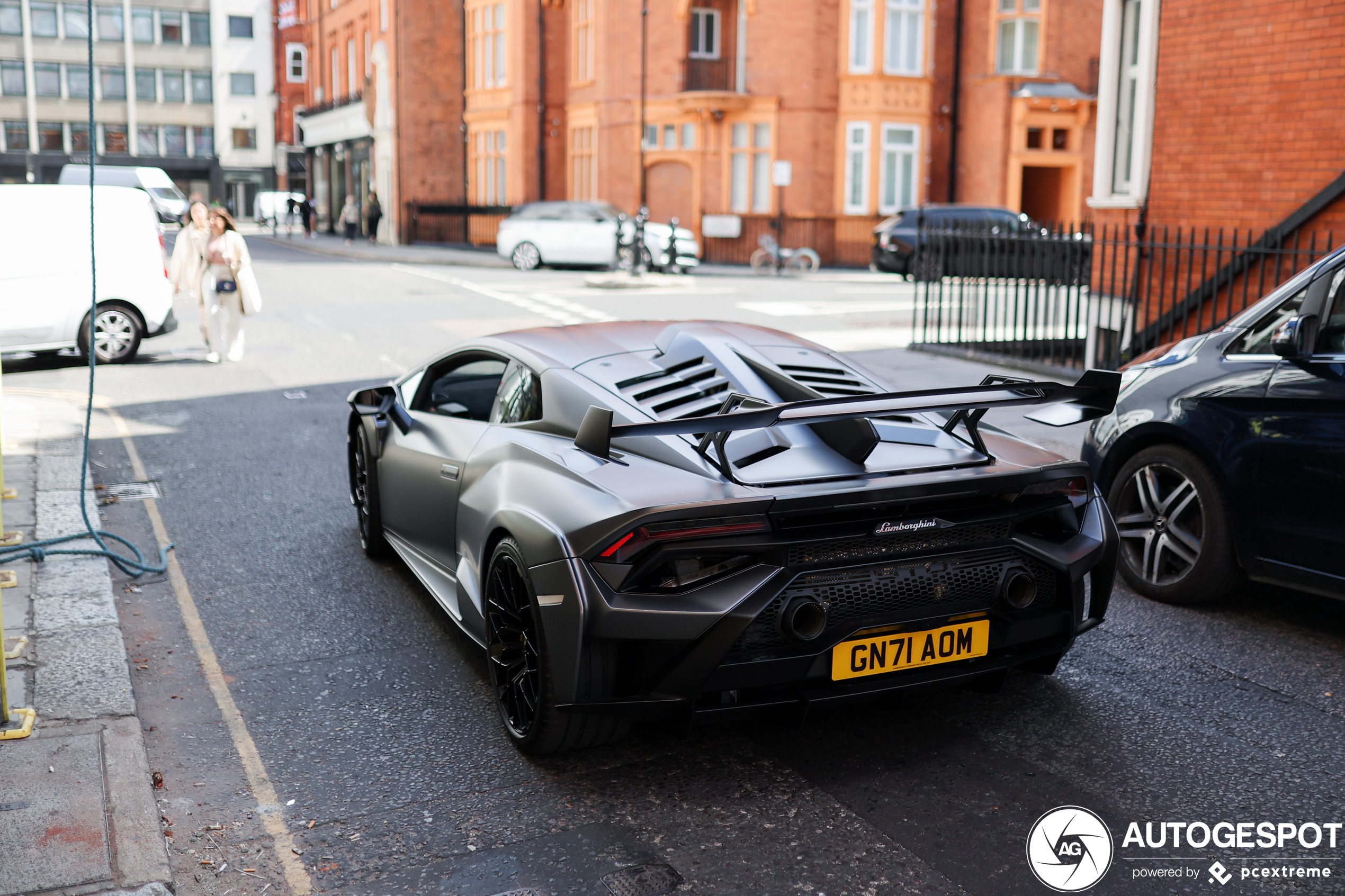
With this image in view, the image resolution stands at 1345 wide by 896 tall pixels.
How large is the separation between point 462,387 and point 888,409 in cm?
255

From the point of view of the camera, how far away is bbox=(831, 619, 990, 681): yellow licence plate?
3.65 m

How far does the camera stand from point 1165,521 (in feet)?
18.4

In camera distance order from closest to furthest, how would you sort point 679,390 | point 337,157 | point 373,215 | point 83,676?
point 679,390 → point 83,676 → point 373,215 → point 337,157

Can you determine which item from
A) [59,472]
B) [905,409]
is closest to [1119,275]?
[59,472]

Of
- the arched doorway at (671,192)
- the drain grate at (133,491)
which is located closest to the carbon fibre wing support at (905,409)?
the drain grate at (133,491)

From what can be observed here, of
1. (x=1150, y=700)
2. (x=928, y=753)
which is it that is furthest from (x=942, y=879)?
(x=1150, y=700)

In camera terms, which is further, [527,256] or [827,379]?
[527,256]

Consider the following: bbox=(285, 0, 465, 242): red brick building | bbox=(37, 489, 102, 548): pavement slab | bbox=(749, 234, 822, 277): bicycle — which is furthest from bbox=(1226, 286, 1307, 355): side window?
bbox=(285, 0, 465, 242): red brick building

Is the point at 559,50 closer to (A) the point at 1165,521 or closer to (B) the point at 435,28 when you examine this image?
(B) the point at 435,28

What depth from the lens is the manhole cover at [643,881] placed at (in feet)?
10.6

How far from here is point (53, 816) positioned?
3.47 m

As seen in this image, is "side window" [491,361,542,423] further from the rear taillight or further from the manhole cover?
the manhole cover

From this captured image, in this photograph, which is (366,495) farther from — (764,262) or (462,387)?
(764,262)

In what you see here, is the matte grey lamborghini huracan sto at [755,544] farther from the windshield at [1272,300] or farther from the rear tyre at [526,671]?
the windshield at [1272,300]
